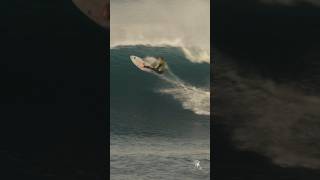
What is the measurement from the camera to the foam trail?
218 inches

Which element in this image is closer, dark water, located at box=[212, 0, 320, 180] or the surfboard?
dark water, located at box=[212, 0, 320, 180]

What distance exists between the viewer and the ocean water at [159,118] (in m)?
5.51

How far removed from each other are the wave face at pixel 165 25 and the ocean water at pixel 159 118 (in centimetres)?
9

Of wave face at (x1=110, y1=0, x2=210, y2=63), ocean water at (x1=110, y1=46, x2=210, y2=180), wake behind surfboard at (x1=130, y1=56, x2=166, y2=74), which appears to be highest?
wave face at (x1=110, y1=0, x2=210, y2=63)

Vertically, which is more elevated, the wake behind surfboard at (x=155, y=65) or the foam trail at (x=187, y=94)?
the wake behind surfboard at (x=155, y=65)

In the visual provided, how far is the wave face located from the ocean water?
85 millimetres

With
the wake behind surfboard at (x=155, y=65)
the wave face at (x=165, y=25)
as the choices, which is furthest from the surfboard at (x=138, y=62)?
the wave face at (x=165, y=25)

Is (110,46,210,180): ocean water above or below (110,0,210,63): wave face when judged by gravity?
below

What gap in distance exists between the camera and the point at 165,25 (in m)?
5.56
